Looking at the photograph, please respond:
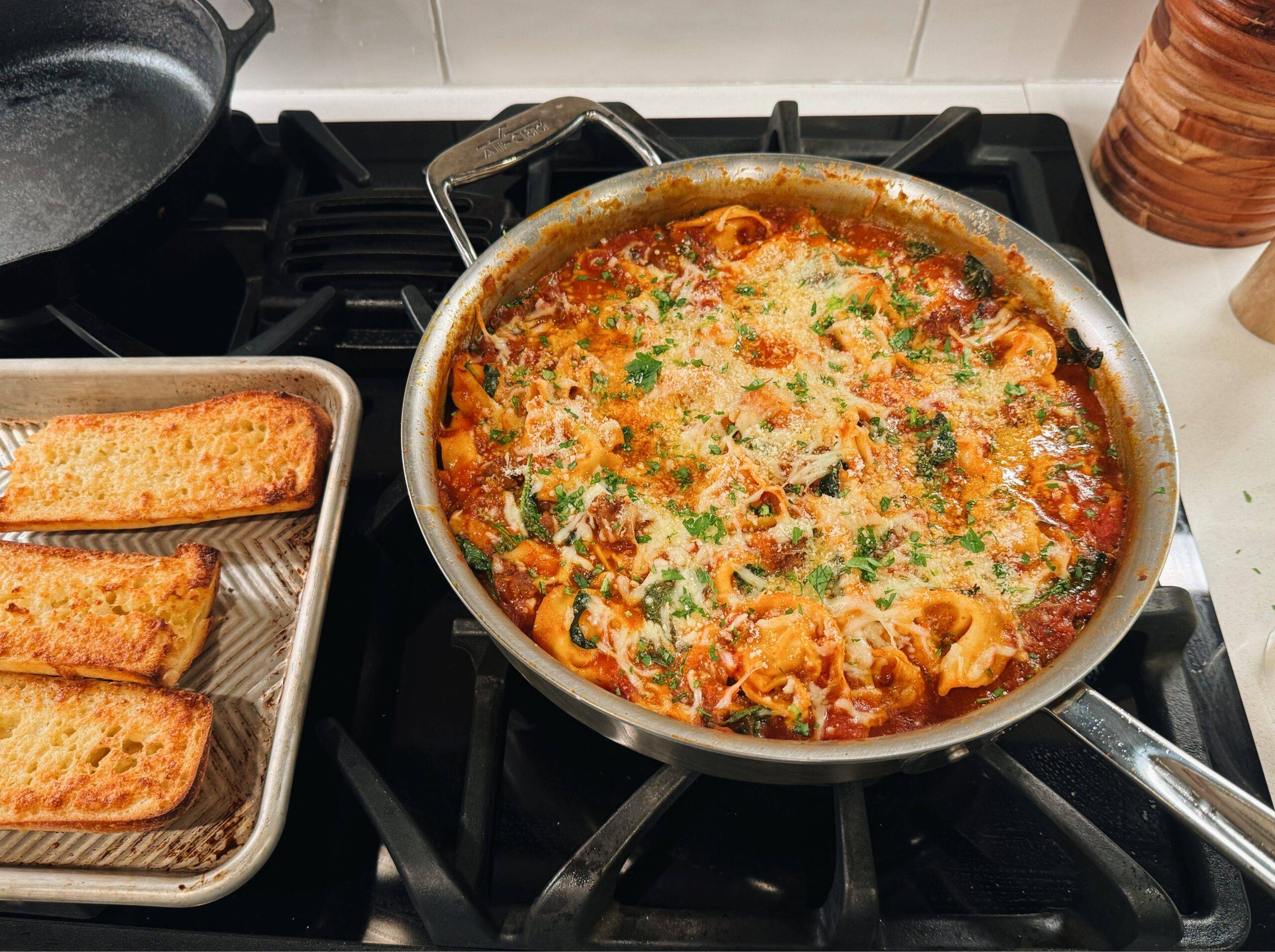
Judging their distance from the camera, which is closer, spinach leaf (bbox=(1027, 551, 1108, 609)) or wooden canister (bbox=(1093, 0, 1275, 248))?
spinach leaf (bbox=(1027, 551, 1108, 609))

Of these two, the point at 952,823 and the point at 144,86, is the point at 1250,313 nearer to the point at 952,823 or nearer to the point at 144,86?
the point at 952,823

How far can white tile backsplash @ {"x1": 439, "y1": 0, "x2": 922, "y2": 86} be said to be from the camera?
294cm

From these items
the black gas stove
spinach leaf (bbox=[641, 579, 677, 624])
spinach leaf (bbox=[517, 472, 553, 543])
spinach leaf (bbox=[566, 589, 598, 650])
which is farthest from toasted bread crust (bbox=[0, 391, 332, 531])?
spinach leaf (bbox=[641, 579, 677, 624])

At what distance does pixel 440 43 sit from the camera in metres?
3.06

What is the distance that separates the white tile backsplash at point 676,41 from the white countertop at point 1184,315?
55mm

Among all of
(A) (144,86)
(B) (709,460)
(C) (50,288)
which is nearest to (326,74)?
(A) (144,86)

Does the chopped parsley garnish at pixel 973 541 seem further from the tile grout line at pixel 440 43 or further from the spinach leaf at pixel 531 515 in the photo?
the tile grout line at pixel 440 43

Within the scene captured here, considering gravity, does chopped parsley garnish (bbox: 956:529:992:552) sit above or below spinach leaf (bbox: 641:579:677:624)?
above

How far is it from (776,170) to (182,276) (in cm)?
188

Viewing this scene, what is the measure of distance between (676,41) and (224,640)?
2518 millimetres

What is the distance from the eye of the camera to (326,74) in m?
3.14

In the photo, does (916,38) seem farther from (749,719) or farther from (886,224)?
(749,719)

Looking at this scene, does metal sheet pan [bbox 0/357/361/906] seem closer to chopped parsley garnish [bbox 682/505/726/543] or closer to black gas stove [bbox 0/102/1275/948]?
black gas stove [bbox 0/102/1275/948]

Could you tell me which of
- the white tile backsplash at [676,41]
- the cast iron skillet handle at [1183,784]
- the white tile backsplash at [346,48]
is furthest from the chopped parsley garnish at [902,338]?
the white tile backsplash at [346,48]
